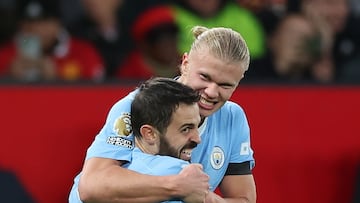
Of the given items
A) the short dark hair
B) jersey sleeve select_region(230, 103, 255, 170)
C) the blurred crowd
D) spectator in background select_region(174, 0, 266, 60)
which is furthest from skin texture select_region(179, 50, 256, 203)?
spectator in background select_region(174, 0, 266, 60)

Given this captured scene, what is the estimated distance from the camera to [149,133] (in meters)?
4.41

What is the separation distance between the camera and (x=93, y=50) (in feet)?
26.7

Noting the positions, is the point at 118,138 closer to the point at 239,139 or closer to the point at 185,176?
the point at 185,176

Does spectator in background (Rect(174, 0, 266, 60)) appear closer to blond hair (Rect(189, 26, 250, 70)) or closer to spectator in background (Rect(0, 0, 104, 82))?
spectator in background (Rect(0, 0, 104, 82))

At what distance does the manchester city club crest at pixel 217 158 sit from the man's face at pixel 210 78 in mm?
322

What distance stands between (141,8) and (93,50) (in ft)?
1.64

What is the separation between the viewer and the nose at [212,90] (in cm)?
470

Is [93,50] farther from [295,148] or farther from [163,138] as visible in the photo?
[163,138]

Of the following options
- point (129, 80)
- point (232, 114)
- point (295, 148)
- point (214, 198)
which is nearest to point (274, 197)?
point (295, 148)

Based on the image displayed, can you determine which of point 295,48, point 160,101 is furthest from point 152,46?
point 160,101

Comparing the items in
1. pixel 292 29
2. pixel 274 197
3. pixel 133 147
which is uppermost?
pixel 292 29

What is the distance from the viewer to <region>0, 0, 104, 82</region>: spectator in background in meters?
7.79

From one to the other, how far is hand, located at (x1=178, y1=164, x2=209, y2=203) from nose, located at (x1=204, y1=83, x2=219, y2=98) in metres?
0.37

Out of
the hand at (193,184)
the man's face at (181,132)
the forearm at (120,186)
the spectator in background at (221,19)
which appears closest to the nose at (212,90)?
the man's face at (181,132)
